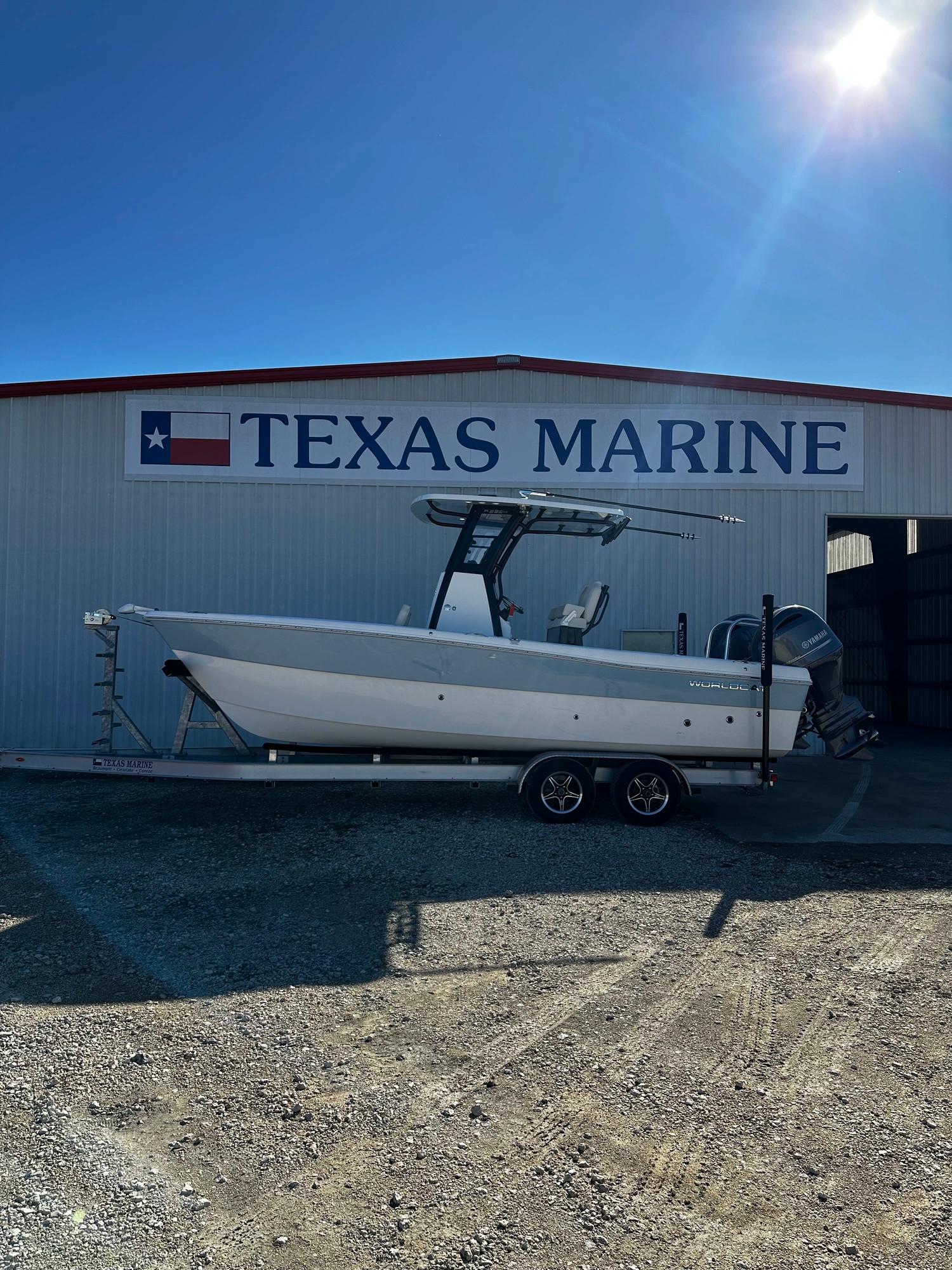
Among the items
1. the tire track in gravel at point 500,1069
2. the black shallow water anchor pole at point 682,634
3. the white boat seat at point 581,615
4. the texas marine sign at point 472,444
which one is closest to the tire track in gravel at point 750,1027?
the tire track in gravel at point 500,1069

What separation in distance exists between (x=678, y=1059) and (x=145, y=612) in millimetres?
4638

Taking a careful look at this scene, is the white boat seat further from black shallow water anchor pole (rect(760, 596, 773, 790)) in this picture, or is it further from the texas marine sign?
the texas marine sign

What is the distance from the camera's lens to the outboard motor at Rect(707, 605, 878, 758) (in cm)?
666

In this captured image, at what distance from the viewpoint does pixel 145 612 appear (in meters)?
5.90

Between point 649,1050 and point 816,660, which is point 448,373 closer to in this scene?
point 816,660

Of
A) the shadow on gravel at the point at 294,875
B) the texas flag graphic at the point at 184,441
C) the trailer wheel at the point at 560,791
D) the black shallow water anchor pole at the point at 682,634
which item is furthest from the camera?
the texas flag graphic at the point at 184,441

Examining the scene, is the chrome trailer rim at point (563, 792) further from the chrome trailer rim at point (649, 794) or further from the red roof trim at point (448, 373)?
the red roof trim at point (448, 373)

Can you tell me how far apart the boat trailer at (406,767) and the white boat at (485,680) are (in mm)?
106

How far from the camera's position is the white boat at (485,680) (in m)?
6.01

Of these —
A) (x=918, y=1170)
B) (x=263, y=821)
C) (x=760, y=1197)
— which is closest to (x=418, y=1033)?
(x=760, y=1197)

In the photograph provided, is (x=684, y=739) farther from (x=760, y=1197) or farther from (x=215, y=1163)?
(x=215, y=1163)

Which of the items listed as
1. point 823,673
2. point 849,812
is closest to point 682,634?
point 823,673

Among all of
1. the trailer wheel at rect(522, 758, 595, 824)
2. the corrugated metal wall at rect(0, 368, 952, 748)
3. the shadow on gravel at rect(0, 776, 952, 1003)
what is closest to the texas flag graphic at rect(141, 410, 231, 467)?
the corrugated metal wall at rect(0, 368, 952, 748)

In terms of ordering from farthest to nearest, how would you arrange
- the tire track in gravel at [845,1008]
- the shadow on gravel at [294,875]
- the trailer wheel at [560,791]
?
the trailer wheel at [560,791], the shadow on gravel at [294,875], the tire track in gravel at [845,1008]
